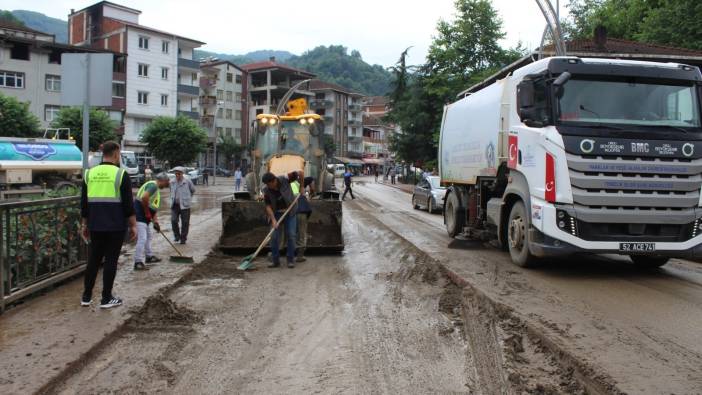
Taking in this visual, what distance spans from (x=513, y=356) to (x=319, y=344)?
1.78 metres

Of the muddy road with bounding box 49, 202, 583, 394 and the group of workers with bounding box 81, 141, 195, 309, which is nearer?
the muddy road with bounding box 49, 202, 583, 394

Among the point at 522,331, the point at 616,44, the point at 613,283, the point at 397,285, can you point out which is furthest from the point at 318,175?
the point at 616,44

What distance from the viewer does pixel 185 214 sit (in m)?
12.0

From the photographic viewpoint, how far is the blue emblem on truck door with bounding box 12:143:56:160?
21.7 metres

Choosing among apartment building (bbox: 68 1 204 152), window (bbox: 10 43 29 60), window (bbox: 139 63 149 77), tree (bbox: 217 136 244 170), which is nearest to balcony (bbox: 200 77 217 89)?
tree (bbox: 217 136 244 170)

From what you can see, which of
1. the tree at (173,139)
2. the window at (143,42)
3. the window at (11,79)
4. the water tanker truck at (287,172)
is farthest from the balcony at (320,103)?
the water tanker truck at (287,172)

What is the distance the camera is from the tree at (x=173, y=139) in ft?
152

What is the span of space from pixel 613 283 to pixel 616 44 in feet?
73.3

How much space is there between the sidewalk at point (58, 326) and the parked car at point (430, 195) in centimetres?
1451

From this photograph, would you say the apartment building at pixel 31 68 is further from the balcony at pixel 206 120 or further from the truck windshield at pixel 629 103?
the truck windshield at pixel 629 103

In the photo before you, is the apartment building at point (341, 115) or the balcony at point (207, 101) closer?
the balcony at point (207, 101)

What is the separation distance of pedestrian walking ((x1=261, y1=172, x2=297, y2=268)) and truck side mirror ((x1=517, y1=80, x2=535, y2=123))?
4058mm

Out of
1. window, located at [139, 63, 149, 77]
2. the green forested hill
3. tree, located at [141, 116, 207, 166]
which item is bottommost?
tree, located at [141, 116, 207, 166]

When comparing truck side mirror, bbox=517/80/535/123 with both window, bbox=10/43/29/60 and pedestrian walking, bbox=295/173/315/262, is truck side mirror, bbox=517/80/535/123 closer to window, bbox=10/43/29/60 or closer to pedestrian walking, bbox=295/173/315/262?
pedestrian walking, bbox=295/173/315/262
